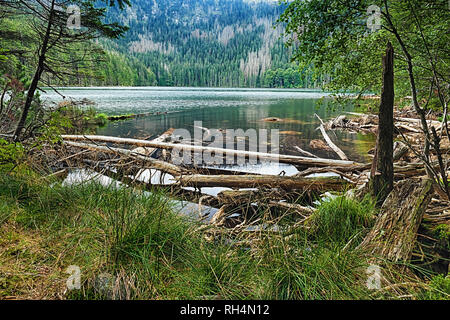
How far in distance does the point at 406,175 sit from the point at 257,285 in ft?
17.1

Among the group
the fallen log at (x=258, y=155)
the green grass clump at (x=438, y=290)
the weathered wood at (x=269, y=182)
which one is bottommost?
the green grass clump at (x=438, y=290)

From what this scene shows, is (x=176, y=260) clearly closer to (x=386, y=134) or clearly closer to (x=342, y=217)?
(x=342, y=217)

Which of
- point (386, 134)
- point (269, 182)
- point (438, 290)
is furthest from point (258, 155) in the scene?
point (438, 290)

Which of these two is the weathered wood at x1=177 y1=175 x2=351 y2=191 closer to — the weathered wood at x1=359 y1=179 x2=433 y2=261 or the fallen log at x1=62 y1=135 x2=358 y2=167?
the fallen log at x1=62 y1=135 x2=358 y2=167

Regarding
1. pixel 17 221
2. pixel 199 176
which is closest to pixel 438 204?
pixel 199 176

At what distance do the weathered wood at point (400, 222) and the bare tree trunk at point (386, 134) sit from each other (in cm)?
28

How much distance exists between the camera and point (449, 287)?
1.64m

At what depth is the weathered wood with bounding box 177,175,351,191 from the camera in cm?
502

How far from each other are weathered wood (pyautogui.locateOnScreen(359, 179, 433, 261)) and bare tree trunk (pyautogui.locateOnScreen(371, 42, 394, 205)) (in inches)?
10.9

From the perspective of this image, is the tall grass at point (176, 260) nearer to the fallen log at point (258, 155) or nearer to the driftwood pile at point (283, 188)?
the driftwood pile at point (283, 188)

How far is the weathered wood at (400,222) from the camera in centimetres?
219

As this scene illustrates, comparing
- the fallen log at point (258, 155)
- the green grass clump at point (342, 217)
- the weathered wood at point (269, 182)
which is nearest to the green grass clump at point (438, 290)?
the green grass clump at point (342, 217)

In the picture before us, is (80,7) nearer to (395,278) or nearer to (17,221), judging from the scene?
(17,221)
